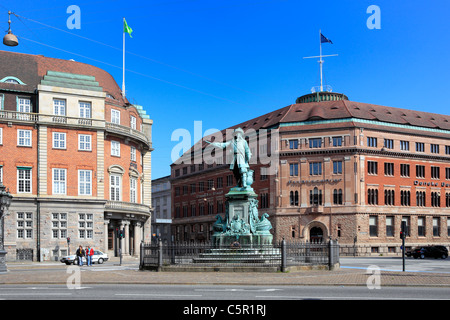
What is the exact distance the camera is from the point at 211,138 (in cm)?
10650

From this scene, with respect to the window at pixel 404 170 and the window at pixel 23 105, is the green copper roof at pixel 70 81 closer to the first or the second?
the window at pixel 23 105

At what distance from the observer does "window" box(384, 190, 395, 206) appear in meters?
80.1

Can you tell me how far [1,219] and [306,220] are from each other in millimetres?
53613

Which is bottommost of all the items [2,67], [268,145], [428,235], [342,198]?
[428,235]

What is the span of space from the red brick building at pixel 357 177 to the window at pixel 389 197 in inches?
5.5

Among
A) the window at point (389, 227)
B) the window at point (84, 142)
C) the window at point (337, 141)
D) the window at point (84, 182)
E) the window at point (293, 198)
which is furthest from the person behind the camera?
the window at point (293, 198)

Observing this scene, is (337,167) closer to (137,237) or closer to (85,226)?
(137,237)

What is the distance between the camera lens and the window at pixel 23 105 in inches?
2253

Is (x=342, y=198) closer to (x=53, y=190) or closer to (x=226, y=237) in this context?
(x=53, y=190)

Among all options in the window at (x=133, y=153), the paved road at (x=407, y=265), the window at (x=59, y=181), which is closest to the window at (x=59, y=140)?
the window at (x=59, y=181)

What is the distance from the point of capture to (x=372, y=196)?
7894cm

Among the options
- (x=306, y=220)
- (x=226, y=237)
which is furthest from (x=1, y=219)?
(x=306, y=220)
